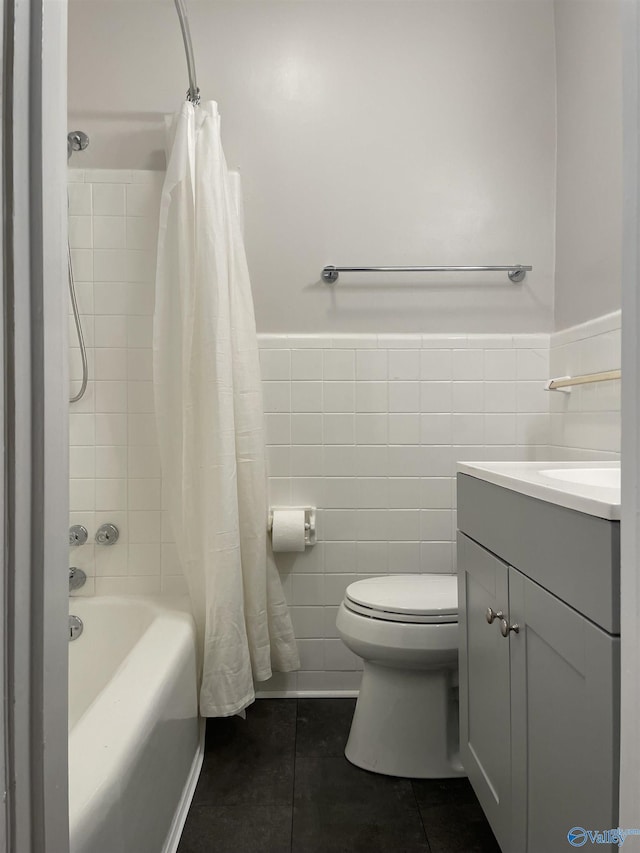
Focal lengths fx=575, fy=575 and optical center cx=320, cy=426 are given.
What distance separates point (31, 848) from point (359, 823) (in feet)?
3.98

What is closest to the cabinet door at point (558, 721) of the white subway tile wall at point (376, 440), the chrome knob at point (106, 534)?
the white subway tile wall at point (376, 440)

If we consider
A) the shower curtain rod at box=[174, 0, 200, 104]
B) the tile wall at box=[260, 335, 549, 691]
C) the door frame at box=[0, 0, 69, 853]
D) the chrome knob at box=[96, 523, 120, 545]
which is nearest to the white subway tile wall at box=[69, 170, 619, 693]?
the tile wall at box=[260, 335, 549, 691]

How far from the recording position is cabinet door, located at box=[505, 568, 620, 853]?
2.41 feet

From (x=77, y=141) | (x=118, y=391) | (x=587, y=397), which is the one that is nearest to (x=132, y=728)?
(x=118, y=391)

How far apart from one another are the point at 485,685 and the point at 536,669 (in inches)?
12.3

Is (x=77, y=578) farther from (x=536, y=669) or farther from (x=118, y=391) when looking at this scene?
(x=536, y=669)

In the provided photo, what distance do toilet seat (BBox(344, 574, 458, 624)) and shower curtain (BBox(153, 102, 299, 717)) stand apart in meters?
0.36

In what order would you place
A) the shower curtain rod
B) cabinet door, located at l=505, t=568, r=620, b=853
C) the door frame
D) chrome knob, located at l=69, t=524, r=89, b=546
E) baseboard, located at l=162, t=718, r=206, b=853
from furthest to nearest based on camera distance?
chrome knob, located at l=69, t=524, r=89, b=546, the shower curtain rod, baseboard, located at l=162, t=718, r=206, b=853, cabinet door, located at l=505, t=568, r=620, b=853, the door frame

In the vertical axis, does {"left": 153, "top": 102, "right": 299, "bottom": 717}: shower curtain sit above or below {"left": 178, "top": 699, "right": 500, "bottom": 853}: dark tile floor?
above

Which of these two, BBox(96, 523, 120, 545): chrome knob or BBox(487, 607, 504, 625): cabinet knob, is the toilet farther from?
BBox(96, 523, 120, 545): chrome knob

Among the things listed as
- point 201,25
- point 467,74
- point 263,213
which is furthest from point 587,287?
point 201,25

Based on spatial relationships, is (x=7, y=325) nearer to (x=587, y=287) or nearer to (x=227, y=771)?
(x=227, y=771)

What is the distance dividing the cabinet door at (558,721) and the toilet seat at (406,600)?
19.0 inches

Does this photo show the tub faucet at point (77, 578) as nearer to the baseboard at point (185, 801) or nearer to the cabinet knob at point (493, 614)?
the baseboard at point (185, 801)
